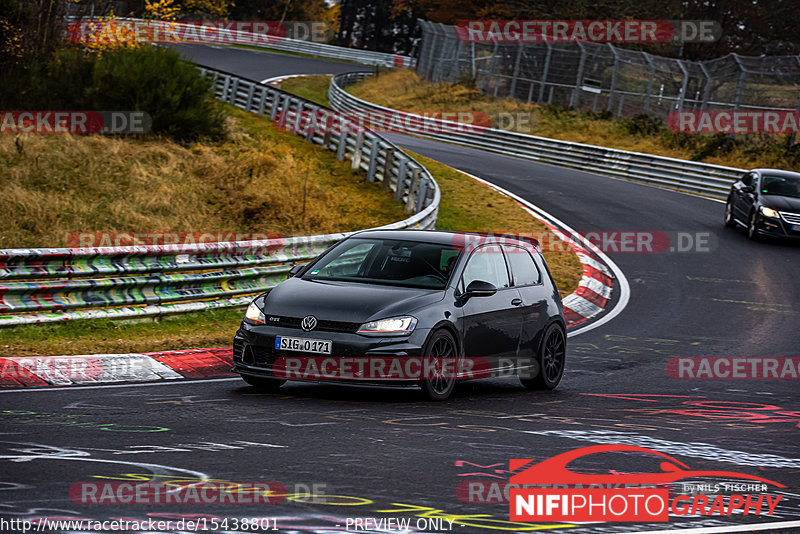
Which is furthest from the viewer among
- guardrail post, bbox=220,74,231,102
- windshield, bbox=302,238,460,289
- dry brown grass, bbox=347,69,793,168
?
dry brown grass, bbox=347,69,793,168

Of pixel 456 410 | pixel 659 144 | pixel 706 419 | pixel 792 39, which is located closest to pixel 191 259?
pixel 456 410

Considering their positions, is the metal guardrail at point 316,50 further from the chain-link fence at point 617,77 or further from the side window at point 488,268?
the side window at point 488,268

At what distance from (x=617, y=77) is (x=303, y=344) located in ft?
114

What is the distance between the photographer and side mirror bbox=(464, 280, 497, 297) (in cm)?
930

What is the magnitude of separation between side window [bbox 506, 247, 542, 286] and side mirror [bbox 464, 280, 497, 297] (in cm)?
99

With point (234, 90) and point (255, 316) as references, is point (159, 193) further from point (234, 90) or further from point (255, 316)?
point (234, 90)

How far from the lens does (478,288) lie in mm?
9289

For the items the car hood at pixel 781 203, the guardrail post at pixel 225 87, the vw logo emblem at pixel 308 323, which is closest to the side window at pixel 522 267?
the vw logo emblem at pixel 308 323

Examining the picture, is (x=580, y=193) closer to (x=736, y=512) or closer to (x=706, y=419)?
(x=706, y=419)

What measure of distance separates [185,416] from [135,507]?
2591mm

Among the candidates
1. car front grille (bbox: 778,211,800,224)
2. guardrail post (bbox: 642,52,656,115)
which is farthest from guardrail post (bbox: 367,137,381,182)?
guardrail post (bbox: 642,52,656,115)
